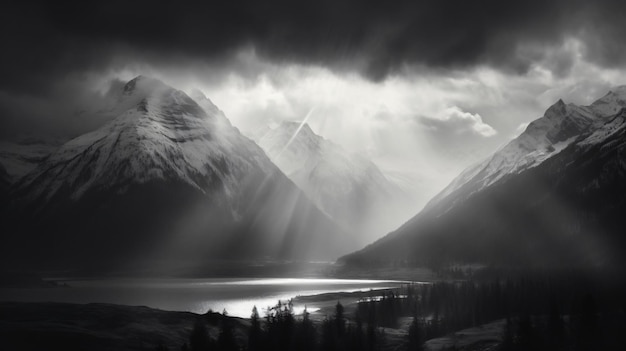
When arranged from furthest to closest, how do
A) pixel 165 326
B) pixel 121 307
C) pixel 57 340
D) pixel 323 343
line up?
1. pixel 121 307
2. pixel 165 326
3. pixel 323 343
4. pixel 57 340

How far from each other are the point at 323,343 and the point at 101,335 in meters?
52.9

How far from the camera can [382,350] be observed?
15300cm

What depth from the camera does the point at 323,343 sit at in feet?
485

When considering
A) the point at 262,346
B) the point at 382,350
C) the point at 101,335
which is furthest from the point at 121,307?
the point at 382,350

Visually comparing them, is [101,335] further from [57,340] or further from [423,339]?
[423,339]

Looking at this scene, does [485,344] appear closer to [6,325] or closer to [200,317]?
[200,317]

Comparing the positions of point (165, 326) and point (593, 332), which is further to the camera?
point (165, 326)

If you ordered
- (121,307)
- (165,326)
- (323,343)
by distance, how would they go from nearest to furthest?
(323,343), (165,326), (121,307)

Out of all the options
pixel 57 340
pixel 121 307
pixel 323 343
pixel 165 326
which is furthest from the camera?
pixel 121 307

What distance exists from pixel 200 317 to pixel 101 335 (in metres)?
34.4

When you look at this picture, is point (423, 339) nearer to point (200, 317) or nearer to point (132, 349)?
point (200, 317)

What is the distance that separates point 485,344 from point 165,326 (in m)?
83.4

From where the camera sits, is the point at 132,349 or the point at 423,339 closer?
the point at 132,349

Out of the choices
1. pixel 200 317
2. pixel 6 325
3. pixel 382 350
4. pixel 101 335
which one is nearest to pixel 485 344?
pixel 382 350
